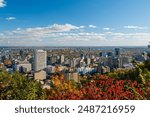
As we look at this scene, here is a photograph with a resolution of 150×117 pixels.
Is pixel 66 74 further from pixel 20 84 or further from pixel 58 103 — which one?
pixel 58 103

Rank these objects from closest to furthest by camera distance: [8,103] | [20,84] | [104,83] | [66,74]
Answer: [8,103], [104,83], [20,84], [66,74]

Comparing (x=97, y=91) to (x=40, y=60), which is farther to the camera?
(x=40, y=60)

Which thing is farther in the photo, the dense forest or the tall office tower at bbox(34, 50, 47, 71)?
the tall office tower at bbox(34, 50, 47, 71)

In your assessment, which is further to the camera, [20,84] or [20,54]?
[20,54]

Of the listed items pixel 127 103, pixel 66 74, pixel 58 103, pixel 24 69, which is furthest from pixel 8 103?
pixel 24 69

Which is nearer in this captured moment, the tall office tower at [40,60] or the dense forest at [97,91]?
the dense forest at [97,91]

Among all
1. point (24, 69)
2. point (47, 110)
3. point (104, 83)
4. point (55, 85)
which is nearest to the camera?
point (47, 110)
